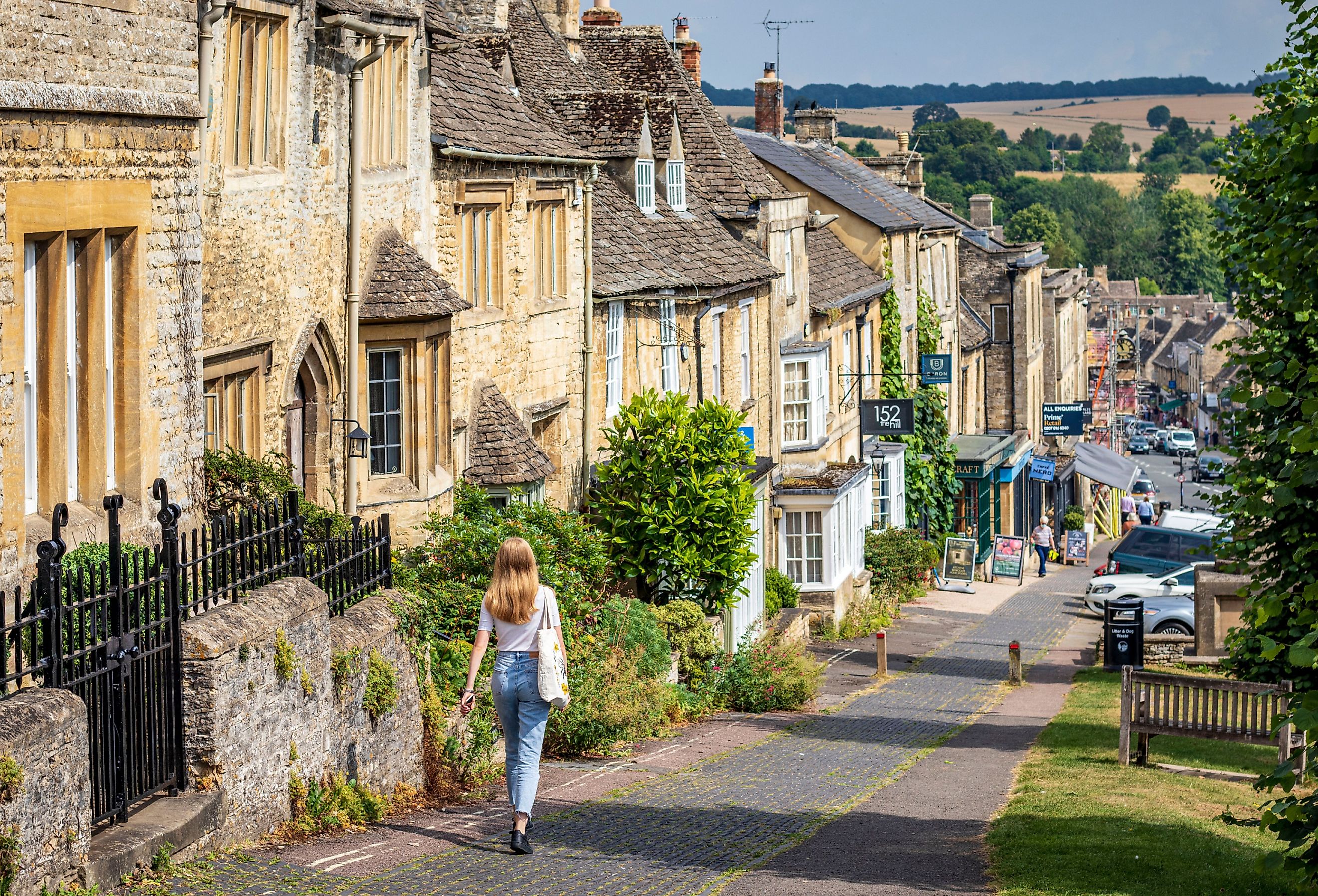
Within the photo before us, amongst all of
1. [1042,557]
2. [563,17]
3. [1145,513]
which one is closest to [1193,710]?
[563,17]

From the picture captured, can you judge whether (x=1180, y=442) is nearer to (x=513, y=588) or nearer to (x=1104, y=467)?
(x=1104, y=467)

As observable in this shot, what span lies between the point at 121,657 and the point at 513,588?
101 inches

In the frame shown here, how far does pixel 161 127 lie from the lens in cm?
1139

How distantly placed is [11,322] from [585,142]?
1675cm

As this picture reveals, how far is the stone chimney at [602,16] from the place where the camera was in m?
32.0

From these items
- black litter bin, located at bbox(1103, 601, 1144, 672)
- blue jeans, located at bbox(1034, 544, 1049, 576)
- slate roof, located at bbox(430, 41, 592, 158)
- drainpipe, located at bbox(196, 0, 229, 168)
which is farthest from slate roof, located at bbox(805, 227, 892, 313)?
drainpipe, located at bbox(196, 0, 229, 168)

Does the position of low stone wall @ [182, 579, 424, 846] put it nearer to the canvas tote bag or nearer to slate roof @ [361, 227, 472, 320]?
the canvas tote bag

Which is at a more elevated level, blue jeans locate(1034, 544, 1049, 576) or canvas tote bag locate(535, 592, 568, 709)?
canvas tote bag locate(535, 592, 568, 709)

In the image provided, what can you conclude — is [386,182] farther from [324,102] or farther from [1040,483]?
[1040,483]

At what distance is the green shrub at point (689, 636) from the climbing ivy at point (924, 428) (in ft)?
66.2

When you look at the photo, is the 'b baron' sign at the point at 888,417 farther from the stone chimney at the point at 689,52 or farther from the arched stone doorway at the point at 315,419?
the arched stone doorway at the point at 315,419

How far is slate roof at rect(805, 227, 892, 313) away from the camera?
119ft

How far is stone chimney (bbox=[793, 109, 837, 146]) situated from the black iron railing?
43876 millimetres

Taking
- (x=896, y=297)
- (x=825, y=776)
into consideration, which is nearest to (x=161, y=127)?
(x=825, y=776)
